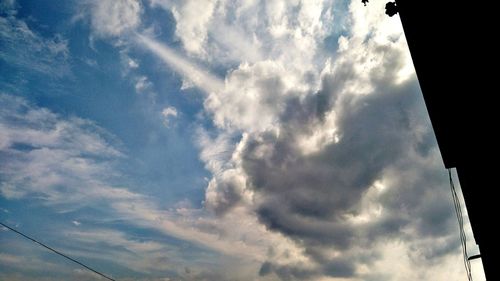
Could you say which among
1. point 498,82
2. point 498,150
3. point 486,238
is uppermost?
point 498,82

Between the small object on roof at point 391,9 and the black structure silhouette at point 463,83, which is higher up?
the small object on roof at point 391,9

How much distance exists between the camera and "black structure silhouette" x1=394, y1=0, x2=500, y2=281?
3863 millimetres

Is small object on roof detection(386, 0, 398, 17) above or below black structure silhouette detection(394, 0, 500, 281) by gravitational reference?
above

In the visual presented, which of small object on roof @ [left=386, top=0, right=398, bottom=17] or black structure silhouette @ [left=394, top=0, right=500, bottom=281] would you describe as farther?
small object on roof @ [left=386, top=0, right=398, bottom=17]

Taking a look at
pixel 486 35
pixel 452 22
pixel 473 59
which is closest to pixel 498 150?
pixel 473 59

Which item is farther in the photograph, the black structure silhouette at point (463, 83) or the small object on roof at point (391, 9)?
the small object on roof at point (391, 9)

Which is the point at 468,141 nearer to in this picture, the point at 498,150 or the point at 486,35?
the point at 498,150

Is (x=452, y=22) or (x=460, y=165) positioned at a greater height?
(x=452, y=22)

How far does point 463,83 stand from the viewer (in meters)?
4.46

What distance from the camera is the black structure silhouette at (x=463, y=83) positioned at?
152 inches

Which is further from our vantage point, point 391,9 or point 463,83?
point 391,9

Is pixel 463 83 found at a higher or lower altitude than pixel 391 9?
lower

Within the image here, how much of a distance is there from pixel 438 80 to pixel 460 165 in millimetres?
2488

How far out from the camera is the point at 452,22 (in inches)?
166
